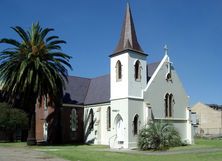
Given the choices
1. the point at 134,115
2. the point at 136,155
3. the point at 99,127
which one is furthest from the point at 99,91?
the point at 136,155

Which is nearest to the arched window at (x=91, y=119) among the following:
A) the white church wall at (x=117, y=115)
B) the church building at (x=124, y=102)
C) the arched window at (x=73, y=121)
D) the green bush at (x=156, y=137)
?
the church building at (x=124, y=102)

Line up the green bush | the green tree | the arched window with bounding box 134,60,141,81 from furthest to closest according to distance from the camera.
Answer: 1. the green tree
2. the arched window with bounding box 134,60,141,81
3. the green bush

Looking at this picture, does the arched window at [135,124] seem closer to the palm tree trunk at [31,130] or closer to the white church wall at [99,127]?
the white church wall at [99,127]

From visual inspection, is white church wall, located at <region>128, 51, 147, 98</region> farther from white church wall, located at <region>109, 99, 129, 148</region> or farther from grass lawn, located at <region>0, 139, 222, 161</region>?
grass lawn, located at <region>0, 139, 222, 161</region>

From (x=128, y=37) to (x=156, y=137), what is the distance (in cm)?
1087

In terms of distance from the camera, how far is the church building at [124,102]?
36.2 metres

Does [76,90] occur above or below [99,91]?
above

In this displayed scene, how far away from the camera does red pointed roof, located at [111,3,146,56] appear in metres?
37.3

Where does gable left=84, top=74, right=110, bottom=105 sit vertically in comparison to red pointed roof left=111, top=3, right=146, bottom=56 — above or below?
below

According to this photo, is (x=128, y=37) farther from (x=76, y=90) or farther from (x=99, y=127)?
(x=76, y=90)

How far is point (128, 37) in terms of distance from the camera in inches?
1485

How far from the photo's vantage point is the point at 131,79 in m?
36.4

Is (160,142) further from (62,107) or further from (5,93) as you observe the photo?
(5,93)

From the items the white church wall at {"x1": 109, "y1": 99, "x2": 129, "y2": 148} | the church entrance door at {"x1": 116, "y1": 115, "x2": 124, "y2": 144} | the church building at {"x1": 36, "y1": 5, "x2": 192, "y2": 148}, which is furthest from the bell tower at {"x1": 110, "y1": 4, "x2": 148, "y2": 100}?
the church entrance door at {"x1": 116, "y1": 115, "x2": 124, "y2": 144}
